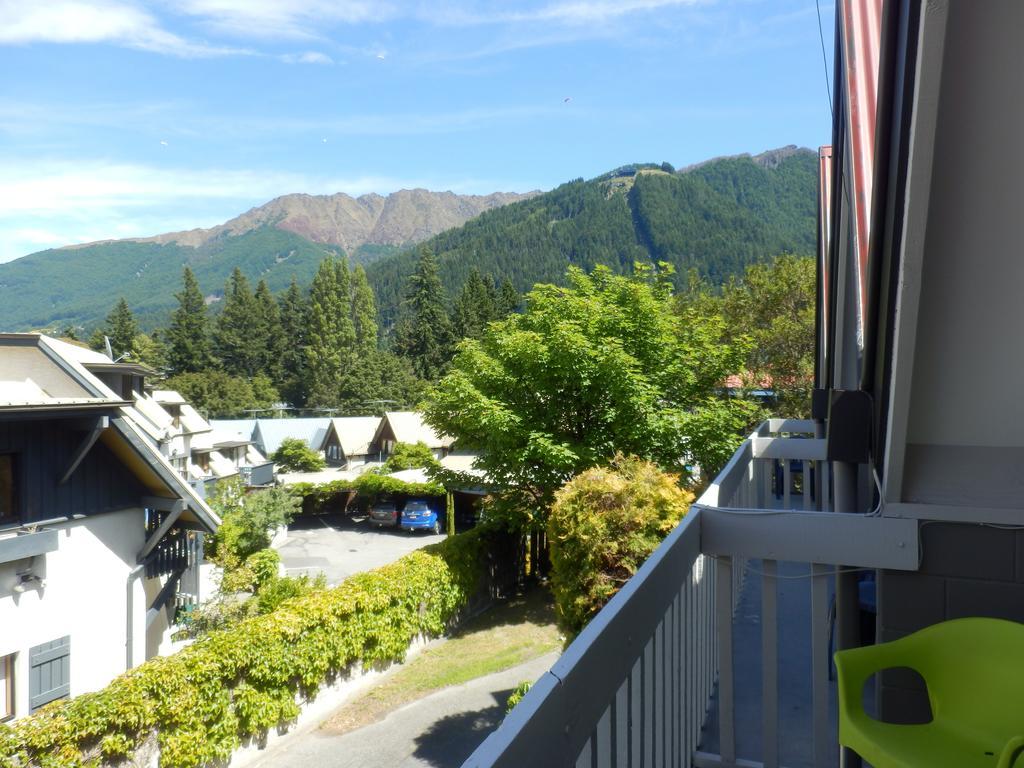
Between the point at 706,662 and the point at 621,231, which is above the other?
the point at 621,231

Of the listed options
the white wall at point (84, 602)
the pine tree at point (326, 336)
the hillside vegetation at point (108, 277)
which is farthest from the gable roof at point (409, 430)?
the hillside vegetation at point (108, 277)

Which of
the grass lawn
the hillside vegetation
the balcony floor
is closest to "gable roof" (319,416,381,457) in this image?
the grass lawn

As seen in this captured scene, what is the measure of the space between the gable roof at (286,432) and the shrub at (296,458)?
2.87 m

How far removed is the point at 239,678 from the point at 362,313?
47633 mm

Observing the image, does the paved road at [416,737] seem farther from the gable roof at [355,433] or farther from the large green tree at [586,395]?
the gable roof at [355,433]

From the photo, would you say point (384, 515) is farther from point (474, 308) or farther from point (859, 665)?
point (474, 308)

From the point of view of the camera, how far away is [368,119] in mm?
36062

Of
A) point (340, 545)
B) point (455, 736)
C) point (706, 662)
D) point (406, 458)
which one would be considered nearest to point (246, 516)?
point (340, 545)

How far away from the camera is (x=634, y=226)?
109 m

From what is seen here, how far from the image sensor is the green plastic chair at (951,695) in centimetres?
137

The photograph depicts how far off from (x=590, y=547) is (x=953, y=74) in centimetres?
568

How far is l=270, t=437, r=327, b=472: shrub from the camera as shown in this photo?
31859 millimetres

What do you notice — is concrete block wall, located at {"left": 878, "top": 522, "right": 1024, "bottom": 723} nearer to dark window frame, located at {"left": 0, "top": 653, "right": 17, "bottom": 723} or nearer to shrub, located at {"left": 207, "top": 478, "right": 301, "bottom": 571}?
dark window frame, located at {"left": 0, "top": 653, "right": 17, "bottom": 723}

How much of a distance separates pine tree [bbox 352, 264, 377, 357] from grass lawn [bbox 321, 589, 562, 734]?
1618 inches
